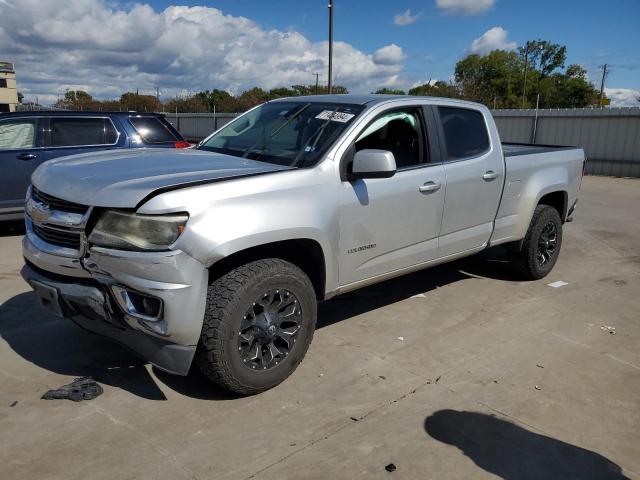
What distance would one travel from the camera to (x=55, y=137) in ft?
24.7

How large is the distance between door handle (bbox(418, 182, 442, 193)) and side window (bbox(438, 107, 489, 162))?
34cm

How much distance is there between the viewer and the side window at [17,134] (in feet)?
23.7

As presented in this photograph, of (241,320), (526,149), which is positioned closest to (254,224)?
(241,320)

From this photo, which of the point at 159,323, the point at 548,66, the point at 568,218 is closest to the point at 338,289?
the point at 159,323

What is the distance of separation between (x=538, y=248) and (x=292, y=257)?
337cm

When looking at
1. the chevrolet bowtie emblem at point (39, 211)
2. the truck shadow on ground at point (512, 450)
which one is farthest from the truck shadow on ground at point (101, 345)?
the truck shadow on ground at point (512, 450)

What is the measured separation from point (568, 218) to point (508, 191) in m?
1.49

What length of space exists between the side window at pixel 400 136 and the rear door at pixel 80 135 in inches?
190

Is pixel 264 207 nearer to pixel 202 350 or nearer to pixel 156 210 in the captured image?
pixel 156 210

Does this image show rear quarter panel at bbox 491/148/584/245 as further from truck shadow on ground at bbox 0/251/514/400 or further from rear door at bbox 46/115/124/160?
rear door at bbox 46/115/124/160

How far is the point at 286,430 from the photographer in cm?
300

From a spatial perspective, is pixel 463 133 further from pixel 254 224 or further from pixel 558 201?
pixel 254 224

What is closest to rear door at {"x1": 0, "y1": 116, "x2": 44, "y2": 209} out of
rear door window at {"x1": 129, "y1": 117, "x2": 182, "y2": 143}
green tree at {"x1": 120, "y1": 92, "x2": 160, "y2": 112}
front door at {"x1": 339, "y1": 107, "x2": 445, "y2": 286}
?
rear door window at {"x1": 129, "y1": 117, "x2": 182, "y2": 143}

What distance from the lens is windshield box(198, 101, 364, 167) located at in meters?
3.78
